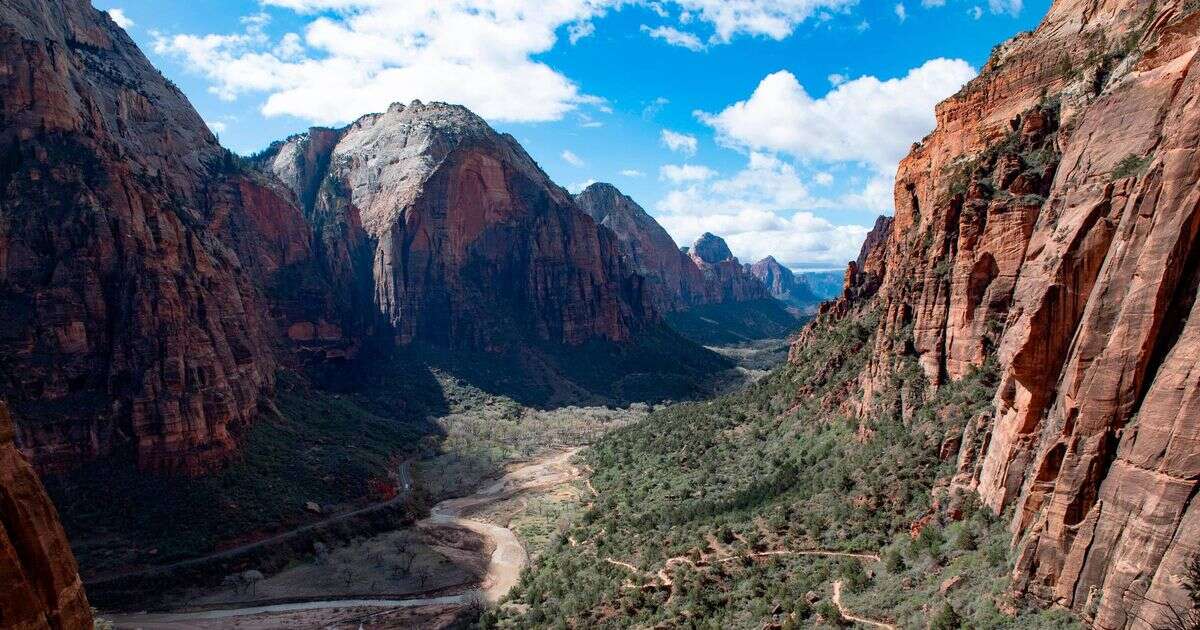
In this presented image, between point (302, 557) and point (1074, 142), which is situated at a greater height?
point (1074, 142)

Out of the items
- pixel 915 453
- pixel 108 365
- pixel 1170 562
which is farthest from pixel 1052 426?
pixel 108 365

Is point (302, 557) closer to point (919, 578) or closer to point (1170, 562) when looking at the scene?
point (919, 578)

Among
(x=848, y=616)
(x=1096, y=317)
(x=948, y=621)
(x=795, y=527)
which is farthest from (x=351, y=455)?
(x=1096, y=317)

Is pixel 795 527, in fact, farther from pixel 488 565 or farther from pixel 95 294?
pixel 95 294

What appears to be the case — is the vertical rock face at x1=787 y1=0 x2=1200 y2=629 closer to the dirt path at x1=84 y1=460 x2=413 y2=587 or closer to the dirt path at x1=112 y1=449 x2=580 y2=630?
the dirt path at x1=112 y1=449 x2=580 y2=630

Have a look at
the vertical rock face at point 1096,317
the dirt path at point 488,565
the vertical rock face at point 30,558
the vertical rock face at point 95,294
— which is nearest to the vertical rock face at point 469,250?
the dirt path at point 488,565
